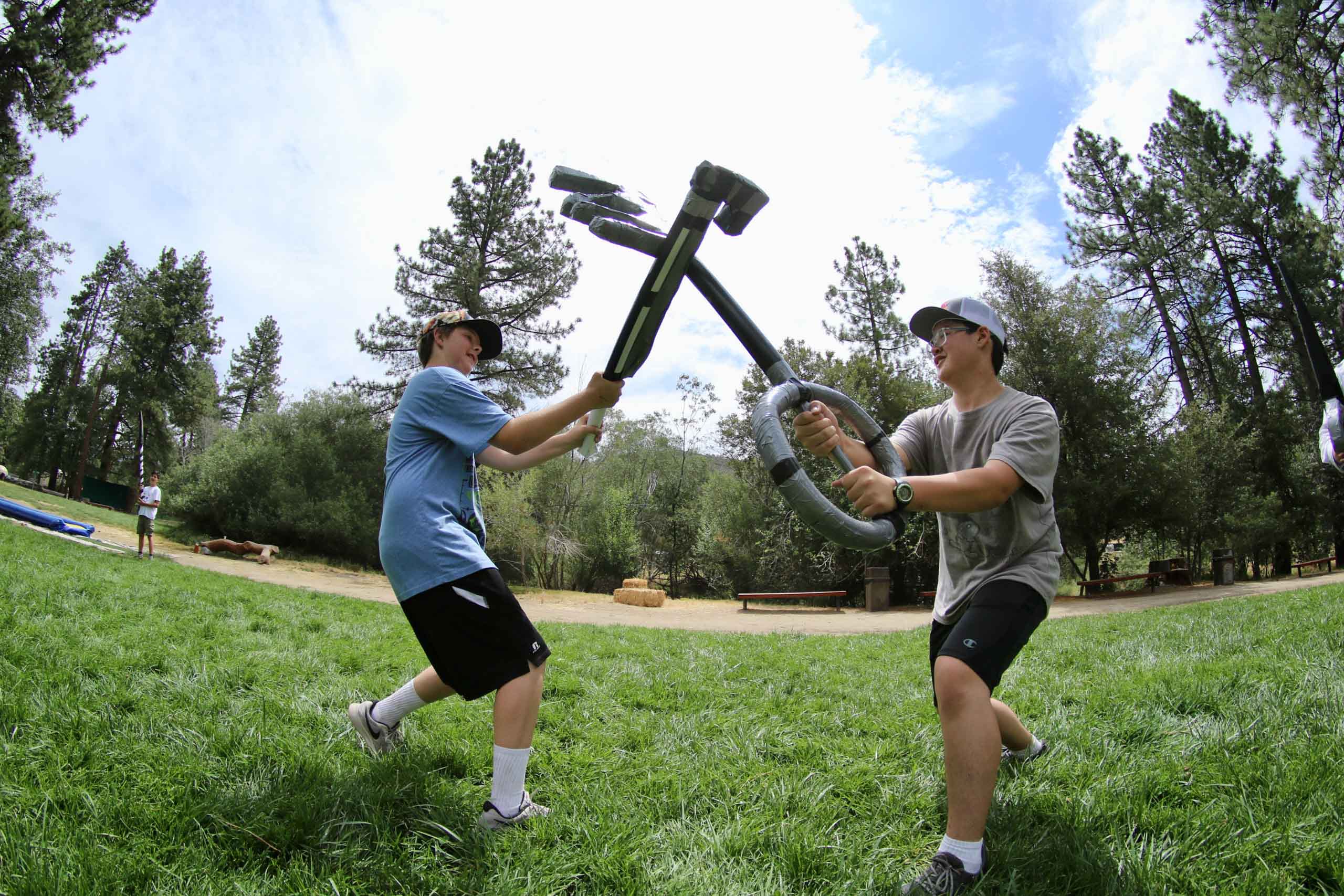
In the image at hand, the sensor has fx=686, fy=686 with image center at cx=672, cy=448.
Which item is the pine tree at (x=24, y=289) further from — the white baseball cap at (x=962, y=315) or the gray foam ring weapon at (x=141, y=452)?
the white baseball cap at (x=962, y=315)

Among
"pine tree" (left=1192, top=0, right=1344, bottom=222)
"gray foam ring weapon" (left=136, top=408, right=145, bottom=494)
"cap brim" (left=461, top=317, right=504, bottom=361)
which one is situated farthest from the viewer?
"gray foam ring weapon" (left=136, top=408, right=145, bottom=494)

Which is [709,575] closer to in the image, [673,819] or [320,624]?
[320,624]

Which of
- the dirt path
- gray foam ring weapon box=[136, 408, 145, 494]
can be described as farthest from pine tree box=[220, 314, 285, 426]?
the dirt path

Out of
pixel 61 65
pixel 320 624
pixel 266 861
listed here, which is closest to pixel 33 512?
pixel 61 65

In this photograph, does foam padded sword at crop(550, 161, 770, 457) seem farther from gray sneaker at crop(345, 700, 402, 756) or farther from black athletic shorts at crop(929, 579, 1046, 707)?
gray sneaker at crop(345, 700, 402, 756)

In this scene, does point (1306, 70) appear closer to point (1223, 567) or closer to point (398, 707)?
point (1223, 567)

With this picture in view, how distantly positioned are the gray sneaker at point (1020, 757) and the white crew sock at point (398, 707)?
2.75 m

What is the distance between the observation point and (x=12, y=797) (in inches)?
98.8

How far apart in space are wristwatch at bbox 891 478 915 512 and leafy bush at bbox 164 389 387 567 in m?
30.6

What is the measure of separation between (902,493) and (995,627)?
0.68 meters

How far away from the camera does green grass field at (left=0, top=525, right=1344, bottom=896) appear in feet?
7.41

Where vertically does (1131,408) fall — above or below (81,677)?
above

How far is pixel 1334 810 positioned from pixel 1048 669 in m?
2.91

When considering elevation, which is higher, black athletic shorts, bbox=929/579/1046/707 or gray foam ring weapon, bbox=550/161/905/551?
gray foam ring weapon, bbox=550/161/905/551
